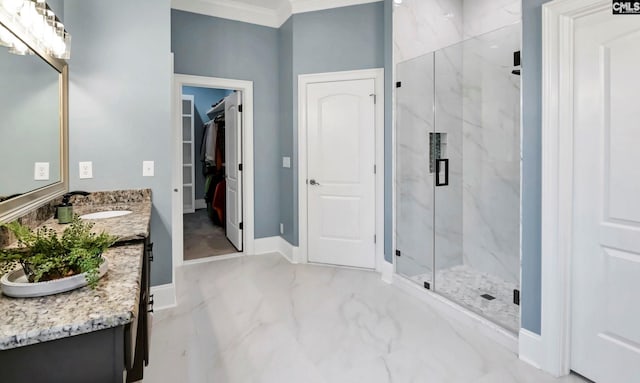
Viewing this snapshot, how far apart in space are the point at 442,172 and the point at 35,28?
311cm

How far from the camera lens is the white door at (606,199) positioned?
1.74 meters

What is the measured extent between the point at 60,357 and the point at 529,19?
8.35 feet

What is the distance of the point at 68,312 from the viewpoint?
0.93 m

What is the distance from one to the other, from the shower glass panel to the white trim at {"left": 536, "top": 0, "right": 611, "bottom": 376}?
4.43 ft

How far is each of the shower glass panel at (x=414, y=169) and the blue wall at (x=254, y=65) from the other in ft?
5.42

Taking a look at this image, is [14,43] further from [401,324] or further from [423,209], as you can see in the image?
[423,209]

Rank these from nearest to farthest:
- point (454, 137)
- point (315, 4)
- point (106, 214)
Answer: point (106, 214) → point (454, 137) → point (315, 4)

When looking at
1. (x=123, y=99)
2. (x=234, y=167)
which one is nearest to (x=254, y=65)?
(x=234, y=167)

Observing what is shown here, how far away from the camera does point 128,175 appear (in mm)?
2779

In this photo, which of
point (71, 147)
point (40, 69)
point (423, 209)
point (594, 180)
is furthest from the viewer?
point (423, 209)

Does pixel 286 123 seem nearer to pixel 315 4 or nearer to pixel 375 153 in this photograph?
pixel 375 153

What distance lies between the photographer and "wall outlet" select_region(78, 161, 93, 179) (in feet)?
8.64

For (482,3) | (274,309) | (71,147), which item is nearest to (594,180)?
(274,309)

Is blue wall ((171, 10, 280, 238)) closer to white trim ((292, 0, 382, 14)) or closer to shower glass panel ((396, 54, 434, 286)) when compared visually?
white trim ((292, 0, 382, 14))
